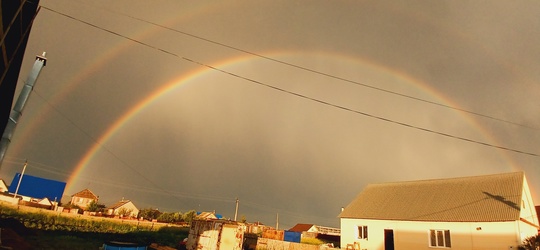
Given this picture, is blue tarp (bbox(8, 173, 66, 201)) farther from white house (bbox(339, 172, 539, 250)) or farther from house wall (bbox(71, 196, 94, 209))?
white house (bbox(339, 172, 539, 250))

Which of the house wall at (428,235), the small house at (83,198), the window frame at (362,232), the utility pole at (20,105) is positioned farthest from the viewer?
the small house at (83,198)

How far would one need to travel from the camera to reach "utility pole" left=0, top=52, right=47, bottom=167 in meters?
8.97

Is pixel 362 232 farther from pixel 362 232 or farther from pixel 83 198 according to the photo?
pixel 83 198

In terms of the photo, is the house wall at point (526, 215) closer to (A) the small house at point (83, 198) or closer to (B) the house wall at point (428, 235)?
(B) the house wall at point (428, 235)

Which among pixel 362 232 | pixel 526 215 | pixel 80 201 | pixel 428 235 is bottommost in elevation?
pixel 362 232

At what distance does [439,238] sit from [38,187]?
7468 centimetres

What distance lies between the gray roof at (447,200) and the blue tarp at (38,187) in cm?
6096

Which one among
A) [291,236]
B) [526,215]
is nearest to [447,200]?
[526,215]

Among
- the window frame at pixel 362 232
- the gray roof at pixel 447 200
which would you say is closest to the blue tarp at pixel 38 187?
the gray roof at pixel 447 200

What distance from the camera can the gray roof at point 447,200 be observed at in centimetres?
2841

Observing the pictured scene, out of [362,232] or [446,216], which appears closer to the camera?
[446,216]

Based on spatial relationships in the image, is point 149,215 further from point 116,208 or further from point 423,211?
point 423,211

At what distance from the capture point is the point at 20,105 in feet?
31.0

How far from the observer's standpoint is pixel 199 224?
26.8 meters
